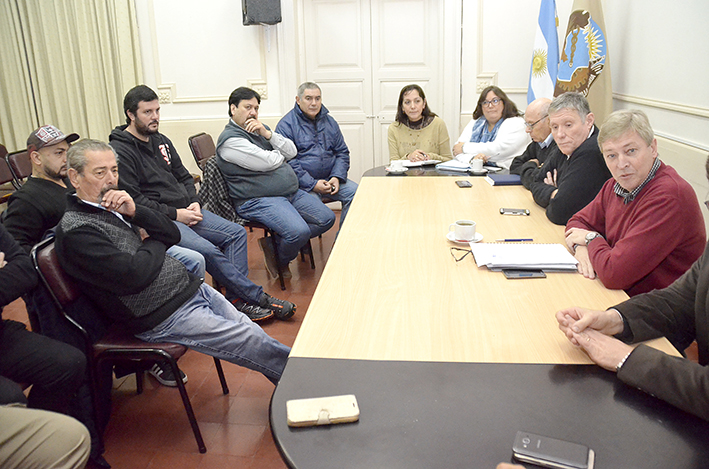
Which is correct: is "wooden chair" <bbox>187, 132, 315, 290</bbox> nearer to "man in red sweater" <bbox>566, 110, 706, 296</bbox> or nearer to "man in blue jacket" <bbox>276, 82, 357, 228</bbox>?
"man in blue jacket" <bbox>276, 82, 357, 228</bbox>

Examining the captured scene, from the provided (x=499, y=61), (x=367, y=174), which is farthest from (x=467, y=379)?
(x=499, y=61)

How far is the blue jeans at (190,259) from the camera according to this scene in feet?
8.33

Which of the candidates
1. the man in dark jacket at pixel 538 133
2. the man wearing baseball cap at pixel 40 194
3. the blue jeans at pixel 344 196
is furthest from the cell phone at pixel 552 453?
the blue jeans at pixel 344 196

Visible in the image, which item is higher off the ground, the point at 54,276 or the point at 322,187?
the point at 54,276

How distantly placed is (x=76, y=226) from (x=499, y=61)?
13.3 feet

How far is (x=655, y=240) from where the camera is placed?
160 centimetres

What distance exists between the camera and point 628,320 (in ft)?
4.37

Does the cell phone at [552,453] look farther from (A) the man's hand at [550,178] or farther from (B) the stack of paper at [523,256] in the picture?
(A) the man's hand at [550,178]

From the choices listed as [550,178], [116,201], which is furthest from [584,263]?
[116,201]

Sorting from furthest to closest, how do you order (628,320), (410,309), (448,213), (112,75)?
(112,75) → (448,213) → (410,309) → (628,320)

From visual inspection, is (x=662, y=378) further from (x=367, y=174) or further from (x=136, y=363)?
(x=367, y=174)

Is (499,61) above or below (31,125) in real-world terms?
above

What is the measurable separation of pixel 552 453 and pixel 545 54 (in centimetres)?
409

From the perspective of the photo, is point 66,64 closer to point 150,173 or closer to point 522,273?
point 150,173
